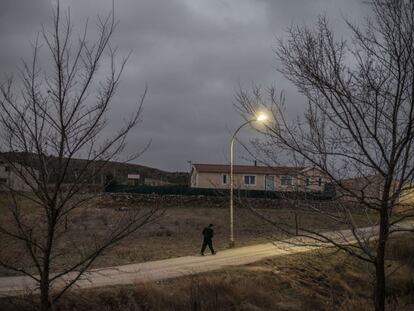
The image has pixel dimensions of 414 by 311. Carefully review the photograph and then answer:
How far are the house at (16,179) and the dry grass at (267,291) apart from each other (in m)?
5.26

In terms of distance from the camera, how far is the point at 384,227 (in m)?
6.71

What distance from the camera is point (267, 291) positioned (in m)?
17.7

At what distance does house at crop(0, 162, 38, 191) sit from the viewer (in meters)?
6.47

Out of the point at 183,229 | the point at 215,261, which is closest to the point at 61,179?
the point at 215,261

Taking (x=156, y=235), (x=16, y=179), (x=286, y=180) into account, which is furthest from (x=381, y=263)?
(x=156, y=235)

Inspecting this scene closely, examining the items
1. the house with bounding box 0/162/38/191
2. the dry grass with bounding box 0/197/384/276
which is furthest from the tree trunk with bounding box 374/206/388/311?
the house with bounding box 0/162/38/191

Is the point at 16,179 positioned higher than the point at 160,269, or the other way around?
the point at 16,179

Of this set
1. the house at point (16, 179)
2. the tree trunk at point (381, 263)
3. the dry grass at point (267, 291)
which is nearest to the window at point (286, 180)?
the tree trunk at point (381, 263)

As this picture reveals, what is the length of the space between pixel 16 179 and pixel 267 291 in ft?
41.5

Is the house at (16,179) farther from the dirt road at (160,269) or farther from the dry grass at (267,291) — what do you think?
the dry grass at (267,291)

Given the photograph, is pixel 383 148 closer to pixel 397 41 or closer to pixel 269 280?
pixel 397 41

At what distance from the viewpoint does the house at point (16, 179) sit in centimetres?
647

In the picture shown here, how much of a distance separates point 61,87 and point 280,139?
3130mm

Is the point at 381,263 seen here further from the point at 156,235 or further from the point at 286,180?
the point at 156,235
